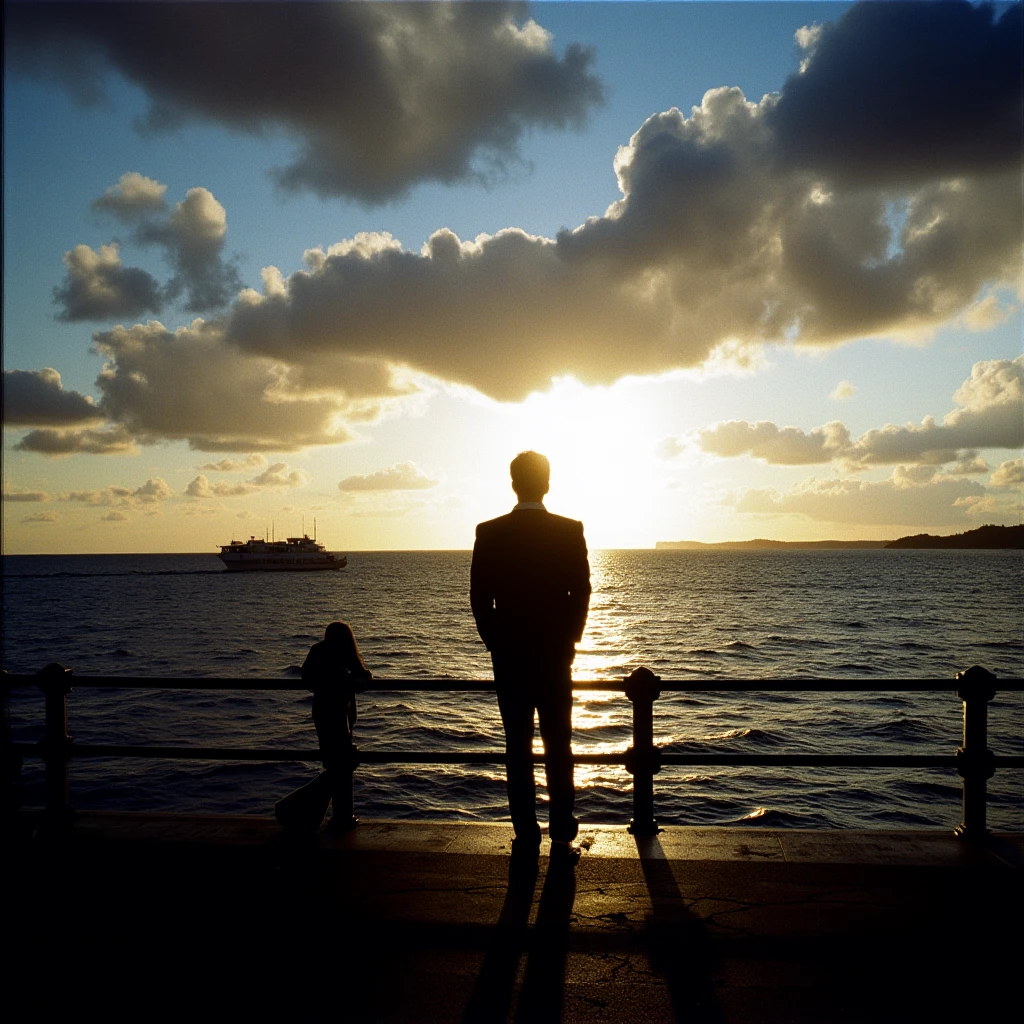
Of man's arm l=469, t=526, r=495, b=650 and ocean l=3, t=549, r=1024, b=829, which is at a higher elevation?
man's arm l=469, t=526, r=495, b=650

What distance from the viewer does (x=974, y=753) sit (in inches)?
199

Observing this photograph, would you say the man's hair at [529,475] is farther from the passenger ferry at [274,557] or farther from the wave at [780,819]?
the passenger ferry at [274,557]

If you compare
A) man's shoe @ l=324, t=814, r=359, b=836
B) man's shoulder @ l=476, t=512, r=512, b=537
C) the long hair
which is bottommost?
man's shoe @ l=324, t=814, r=359, b=836

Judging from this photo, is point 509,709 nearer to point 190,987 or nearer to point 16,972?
point 190,987

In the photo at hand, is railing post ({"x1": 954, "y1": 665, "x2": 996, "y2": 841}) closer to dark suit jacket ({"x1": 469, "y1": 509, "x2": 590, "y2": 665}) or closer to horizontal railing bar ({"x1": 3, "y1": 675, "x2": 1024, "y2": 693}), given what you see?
horizontal railing bar ({"x1": 3, "y1": 675, "x2": 1024, "y2": 693})

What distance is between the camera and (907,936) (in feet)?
12.0

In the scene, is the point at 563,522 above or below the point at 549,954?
above

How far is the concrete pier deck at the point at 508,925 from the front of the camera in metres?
3.13

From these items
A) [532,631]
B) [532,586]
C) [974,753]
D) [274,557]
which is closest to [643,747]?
[532,631]

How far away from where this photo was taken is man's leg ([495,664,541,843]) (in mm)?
4551

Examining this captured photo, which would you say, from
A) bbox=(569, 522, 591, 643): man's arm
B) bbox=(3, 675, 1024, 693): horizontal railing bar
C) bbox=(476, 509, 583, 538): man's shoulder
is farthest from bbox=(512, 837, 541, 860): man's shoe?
bbox=(476, 509, 583, 538): man's shoulder

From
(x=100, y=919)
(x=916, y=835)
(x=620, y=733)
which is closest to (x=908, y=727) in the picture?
(x=620, y=733)

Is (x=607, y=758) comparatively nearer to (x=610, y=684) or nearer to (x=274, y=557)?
(x=610, y=684)

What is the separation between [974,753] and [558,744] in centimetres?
261
